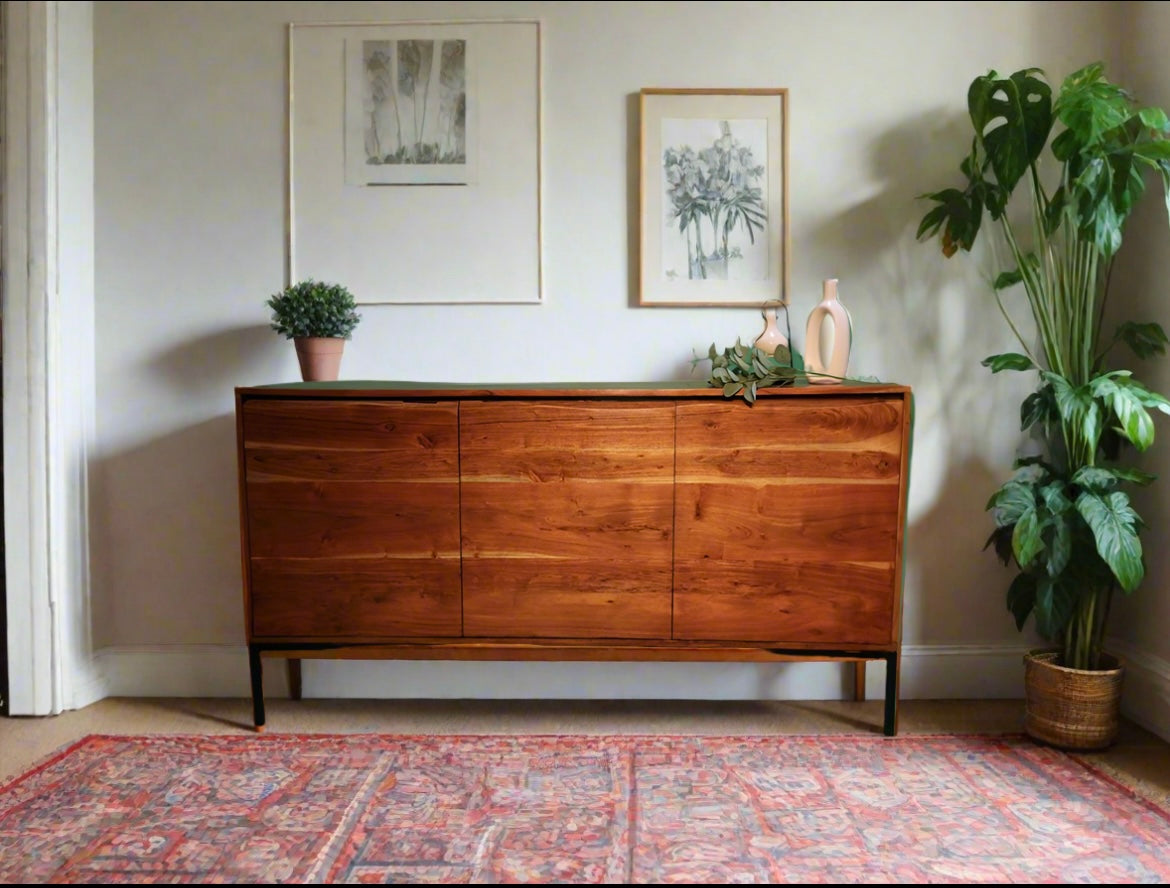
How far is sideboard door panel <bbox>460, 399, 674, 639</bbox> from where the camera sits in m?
2.33

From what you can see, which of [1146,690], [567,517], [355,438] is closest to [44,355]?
[355,438]

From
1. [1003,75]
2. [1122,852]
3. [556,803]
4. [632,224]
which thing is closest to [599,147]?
[632,224]

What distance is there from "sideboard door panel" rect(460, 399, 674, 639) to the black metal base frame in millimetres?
389

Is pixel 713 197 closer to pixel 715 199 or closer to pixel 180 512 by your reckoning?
pixel 715 199

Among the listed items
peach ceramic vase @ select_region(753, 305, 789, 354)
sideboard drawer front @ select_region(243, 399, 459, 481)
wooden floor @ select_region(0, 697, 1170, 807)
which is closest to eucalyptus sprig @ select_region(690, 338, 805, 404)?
peach ceramic vase @ select_region(753, 305, 789, 354)

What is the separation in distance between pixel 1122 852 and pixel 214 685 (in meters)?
2.44

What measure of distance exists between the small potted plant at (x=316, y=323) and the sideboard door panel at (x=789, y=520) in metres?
1.00

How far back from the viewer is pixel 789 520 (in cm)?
233

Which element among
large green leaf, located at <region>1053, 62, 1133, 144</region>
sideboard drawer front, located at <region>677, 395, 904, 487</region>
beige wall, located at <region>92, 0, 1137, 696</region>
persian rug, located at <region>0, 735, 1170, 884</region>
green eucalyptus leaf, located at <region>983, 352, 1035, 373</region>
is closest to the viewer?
persian rug, located at <region>0, 735, 1170, 884</region>

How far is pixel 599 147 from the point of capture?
273 centimetres

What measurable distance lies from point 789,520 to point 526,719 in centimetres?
95

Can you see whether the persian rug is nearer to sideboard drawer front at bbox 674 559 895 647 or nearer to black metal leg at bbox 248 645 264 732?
black metal leg at bbox 248 645 264 732

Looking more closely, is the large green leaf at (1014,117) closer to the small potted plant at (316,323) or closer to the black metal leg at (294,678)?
the small potted plant at (316,323)

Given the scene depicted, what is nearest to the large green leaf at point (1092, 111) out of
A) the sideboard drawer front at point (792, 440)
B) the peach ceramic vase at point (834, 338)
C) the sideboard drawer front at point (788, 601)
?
the peach ceramic vase at point (834, 338)
